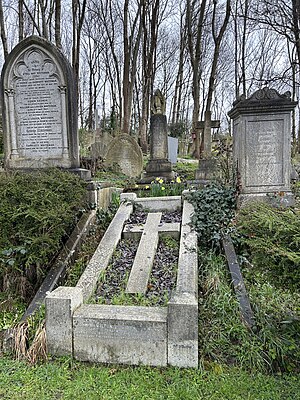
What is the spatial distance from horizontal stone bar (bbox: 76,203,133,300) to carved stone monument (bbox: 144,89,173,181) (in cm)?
424

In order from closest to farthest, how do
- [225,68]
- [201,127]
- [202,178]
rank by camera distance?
[202,178]
[201,127]
[225,68]

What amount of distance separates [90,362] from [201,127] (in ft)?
42.5

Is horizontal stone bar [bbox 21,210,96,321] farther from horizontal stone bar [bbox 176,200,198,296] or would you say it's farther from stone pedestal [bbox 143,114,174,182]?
stone pedestal [bbox 143,114,174,182]

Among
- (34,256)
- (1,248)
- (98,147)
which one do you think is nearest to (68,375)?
(34,256)

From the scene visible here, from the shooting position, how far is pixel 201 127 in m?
14.5

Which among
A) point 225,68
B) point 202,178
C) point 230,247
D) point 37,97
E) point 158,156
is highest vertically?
point 225,68

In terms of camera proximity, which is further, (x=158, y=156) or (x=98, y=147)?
(x=98, y=147)

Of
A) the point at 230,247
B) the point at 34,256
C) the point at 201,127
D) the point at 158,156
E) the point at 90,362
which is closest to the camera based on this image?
the point at 90,362

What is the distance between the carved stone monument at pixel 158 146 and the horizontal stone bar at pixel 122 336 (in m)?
6.70

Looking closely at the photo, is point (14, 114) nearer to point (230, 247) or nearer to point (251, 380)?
point (230, 247)

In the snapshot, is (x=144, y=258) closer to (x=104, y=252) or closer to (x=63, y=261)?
(x=104, y=252)

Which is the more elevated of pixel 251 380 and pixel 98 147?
pixel 98 147

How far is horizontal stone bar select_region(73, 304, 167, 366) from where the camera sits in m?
2.62

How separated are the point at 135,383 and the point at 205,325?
2.74 feet
